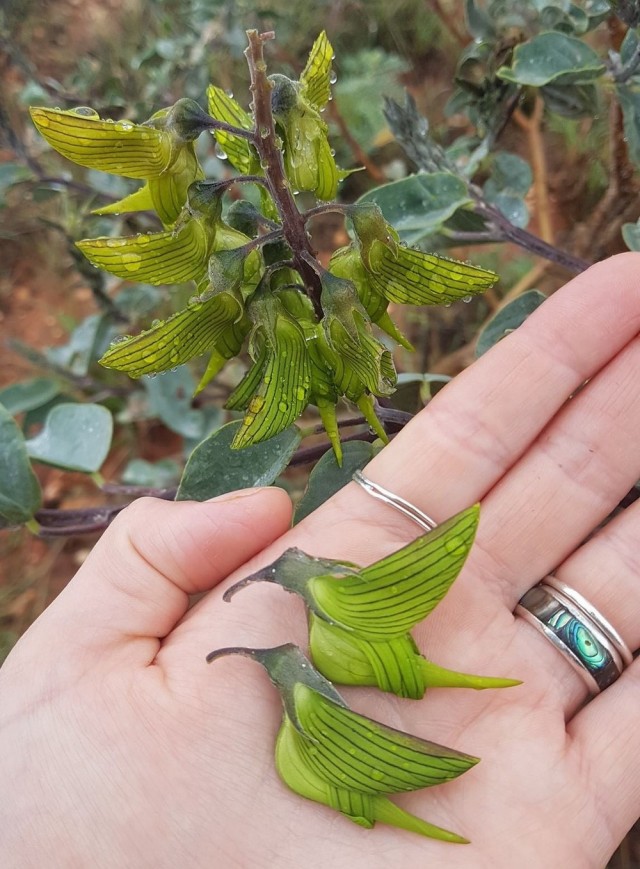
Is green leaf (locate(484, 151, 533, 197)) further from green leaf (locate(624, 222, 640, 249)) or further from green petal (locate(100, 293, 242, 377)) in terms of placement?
green petal (locate(100, 293, 242, 377))

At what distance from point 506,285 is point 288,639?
155 centimetres

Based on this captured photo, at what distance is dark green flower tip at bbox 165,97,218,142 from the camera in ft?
2.37

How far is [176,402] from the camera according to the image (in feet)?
6.48

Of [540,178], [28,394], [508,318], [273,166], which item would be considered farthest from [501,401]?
[28,394]

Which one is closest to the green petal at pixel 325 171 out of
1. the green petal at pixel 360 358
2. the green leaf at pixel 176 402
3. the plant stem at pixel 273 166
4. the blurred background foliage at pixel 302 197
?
the plant stem at pixel 273 166

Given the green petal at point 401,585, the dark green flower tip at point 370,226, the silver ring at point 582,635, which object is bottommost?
the silver ring at point 582,635

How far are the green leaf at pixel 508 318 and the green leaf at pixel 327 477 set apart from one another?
13.7 inches

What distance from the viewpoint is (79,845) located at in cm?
88

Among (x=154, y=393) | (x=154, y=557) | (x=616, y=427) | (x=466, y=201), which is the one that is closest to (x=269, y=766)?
(x=154, y=557)

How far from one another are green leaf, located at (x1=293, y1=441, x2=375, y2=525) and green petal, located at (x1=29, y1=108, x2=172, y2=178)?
0.57 metres

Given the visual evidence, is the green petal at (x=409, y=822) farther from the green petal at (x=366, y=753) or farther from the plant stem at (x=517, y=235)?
the plant stem at (x=517, y=235)

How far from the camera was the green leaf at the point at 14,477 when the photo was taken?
1322 millimetres

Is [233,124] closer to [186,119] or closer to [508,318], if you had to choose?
[186,119]

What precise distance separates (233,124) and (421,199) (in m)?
0.57
